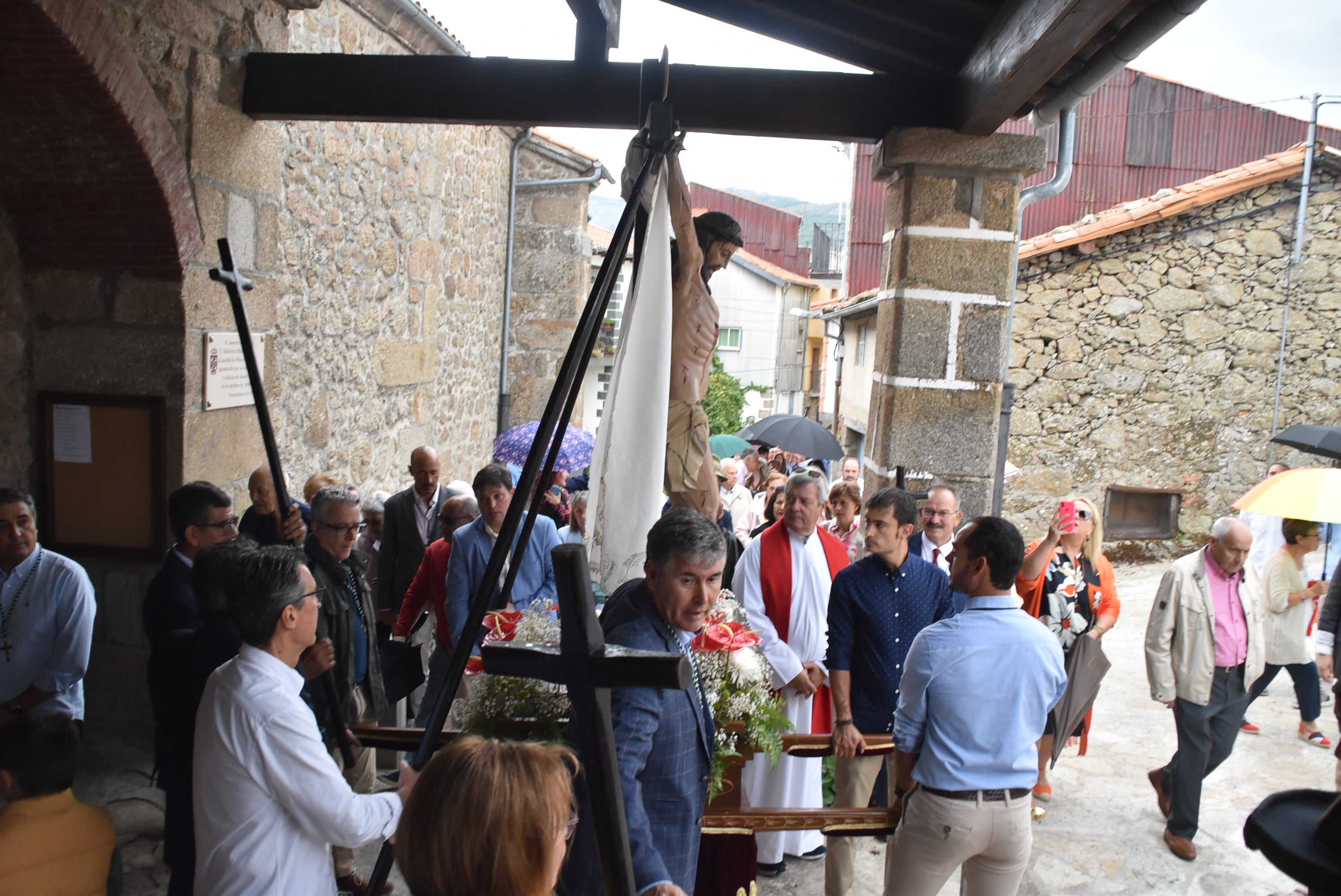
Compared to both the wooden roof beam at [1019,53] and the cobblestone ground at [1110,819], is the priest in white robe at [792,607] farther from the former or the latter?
the wooden roof beam at [1019,53]

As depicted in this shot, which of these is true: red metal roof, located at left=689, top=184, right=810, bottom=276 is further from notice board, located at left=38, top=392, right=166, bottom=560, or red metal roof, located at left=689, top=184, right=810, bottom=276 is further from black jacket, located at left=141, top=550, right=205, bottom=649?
black jacket, located at left=141, top=550, right=205, bottom=649

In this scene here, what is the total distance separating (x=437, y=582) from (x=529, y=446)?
10.3 ft

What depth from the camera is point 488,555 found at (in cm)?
416

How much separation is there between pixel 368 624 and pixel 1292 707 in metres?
6.24

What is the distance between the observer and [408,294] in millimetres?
7746

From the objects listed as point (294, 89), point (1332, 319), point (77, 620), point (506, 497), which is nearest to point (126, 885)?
point (77, 620)

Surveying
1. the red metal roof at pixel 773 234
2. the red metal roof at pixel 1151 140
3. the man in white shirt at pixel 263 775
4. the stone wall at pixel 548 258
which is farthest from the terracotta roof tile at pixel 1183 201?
the red metal roof at pixel 773 234

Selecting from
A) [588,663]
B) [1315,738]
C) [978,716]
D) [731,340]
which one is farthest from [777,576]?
[731,340]

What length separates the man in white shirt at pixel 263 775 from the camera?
203cm

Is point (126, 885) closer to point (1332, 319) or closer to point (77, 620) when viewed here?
point (77, 620)

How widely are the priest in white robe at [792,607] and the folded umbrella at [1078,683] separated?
1.35m

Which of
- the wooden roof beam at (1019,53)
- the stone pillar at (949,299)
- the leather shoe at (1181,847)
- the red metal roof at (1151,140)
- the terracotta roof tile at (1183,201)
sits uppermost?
the red metal roof at (1151,140)

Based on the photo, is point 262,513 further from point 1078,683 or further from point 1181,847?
point 1181,847

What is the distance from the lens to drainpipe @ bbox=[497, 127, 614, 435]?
10688 mm
